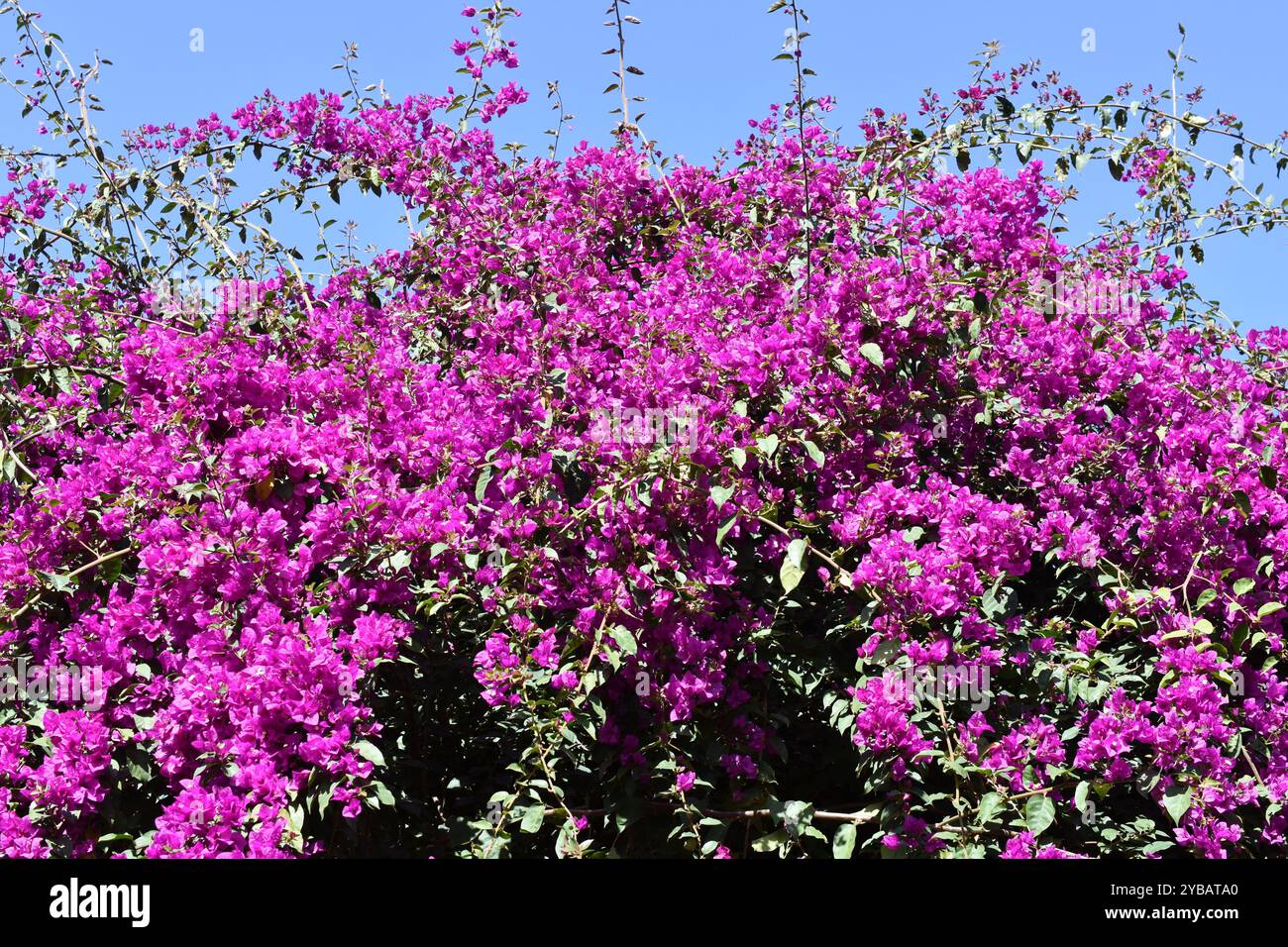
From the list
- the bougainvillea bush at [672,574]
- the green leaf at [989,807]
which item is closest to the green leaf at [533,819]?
the bougainvillea bush at [672,574]

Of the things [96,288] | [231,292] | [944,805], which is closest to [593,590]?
[944,805]

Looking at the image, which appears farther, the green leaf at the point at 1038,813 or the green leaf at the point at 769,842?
the green leaf at the point at 769,842

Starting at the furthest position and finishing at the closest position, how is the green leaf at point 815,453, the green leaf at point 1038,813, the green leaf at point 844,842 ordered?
1. the green leaf at point 815,453
2. the green leaf at point 844,842
3. the green leaf at point 1038,813

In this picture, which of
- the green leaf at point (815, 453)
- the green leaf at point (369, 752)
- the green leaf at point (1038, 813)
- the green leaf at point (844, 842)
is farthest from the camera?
the green leaf at point (815, 453)

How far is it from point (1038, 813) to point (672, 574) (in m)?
1.00

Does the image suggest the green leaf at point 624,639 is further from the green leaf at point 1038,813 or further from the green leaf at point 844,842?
the green leaf at point 1038,813

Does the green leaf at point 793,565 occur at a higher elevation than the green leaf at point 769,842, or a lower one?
higher

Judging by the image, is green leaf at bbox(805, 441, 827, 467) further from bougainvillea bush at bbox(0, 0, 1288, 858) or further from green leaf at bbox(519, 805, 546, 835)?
green leaf at bbox(519, 805, 546, 835)

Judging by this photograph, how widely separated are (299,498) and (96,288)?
2.30m

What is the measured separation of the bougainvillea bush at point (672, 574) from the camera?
2799 mm

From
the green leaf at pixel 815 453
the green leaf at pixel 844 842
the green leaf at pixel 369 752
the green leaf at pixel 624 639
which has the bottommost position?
the green leaf at pixel 844 842

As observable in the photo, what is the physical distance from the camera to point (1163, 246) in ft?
16.2

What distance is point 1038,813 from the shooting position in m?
2.73

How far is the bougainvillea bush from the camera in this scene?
9.18 feet
